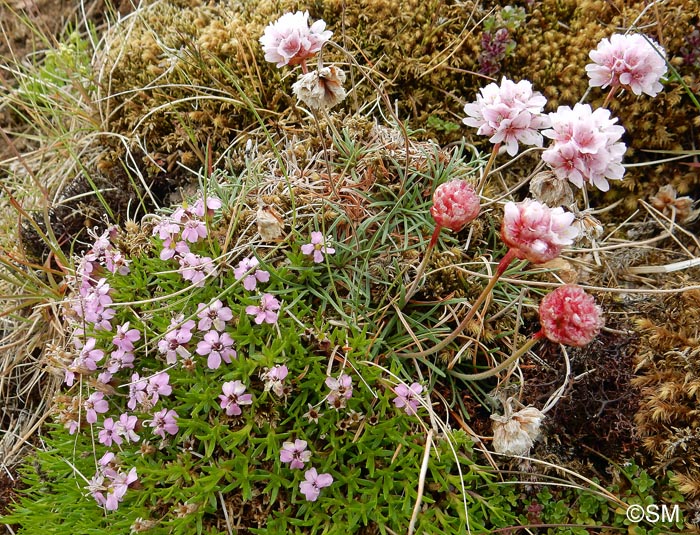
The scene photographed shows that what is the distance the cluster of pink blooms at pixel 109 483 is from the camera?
7.13ft

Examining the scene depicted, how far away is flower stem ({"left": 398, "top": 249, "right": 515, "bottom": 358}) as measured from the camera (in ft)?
5.99

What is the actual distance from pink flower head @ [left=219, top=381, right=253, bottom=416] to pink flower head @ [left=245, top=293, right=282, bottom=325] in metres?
0.29

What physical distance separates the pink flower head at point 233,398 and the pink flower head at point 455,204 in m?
1.07

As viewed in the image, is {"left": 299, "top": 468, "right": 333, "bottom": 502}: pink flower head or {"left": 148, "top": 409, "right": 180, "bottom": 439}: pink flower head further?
{"left": 148, "top": 409, "right": 180, "bottom": 439}: pink flower head

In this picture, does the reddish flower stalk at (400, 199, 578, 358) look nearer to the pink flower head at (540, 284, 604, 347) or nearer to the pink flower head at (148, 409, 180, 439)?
the pink flower head at (540, 284, 604, 347)

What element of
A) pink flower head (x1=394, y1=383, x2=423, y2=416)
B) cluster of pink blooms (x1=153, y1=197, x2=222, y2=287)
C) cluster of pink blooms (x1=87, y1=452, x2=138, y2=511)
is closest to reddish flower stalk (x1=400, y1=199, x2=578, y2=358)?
pink flower head (x1=394, y1=383, x2=423, y2=416)

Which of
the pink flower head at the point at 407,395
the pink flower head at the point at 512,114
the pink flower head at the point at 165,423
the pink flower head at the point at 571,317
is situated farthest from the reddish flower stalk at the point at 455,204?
the pink flower head at the point at 165,423

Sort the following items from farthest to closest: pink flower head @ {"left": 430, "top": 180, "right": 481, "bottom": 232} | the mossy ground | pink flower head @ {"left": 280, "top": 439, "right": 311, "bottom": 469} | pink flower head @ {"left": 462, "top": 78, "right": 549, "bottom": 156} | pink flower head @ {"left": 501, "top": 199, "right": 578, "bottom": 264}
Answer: the mossy ground, pink flower head @ {"left": 280, "top": 439, "right": 311, "bottom": 469}, pink flower head @ {"left": 462, "top": 78, "right": 549, "bottom": 156}, pink flower head @ {"left": 430, "top": 180, "right": 481, "bottom": 232}, pink flower head @ {"left": 501, "top": 199, "right": 578, "bottom": 264}

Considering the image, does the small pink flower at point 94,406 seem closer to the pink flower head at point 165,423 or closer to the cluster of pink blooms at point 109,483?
Answer: the cluster of pink blooms at point 109,483

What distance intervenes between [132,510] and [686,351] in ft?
8.17

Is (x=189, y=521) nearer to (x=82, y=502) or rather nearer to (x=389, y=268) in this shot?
(x=82, y=502)

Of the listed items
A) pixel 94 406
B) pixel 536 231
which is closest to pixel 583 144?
pixel 536 231

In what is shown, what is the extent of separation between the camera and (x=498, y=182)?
314 cm

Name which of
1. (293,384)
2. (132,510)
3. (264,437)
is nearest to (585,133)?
(293,384)
